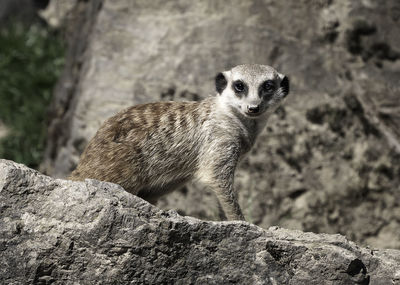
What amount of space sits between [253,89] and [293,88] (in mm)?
2198

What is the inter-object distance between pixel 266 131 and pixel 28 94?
389 centimetres

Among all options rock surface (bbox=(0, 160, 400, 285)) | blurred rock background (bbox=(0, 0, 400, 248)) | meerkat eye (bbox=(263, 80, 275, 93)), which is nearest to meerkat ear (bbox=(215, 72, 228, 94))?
meerkat eye (bbox=(263, 80, 275, 93))

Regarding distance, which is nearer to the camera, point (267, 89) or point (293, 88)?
point (267, 89)

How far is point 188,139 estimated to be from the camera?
4.75 metres

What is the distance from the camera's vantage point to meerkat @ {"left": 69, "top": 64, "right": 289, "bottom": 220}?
14.4 feet

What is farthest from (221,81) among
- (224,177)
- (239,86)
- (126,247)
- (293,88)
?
(126,247)

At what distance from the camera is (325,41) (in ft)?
22.7

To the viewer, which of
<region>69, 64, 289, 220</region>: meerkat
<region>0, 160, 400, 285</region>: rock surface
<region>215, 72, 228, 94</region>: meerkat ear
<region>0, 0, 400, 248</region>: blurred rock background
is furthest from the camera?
<region>0, 0, 400, 248</region>: blurred rock background

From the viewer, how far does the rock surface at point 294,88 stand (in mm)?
6715

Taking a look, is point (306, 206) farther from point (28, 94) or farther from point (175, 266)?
point (28, 94)

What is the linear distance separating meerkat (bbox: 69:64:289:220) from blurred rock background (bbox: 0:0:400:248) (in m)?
1.78

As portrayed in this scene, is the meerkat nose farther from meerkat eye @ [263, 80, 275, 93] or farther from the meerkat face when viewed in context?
meerkat eye @ [263, 80, 275, 93]

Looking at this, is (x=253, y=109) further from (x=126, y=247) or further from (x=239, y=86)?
(x=126, y=247)

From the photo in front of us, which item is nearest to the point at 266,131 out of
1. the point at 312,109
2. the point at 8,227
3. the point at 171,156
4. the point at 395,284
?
the point at 312,109
